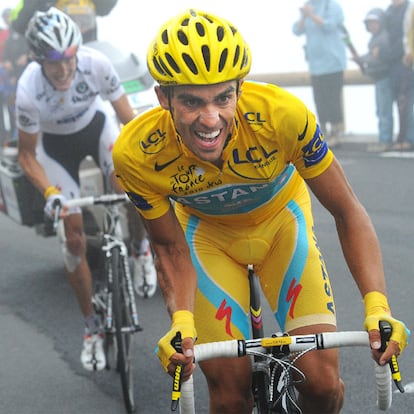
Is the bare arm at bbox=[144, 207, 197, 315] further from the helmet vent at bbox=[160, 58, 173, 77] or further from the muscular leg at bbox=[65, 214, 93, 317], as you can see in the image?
the muscular leg at bbox=[65, 214, 93, 317]

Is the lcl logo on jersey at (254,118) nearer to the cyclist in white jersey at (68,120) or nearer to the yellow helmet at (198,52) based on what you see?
the yellow helmet at (198,52)

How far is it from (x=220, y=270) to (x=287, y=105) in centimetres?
80

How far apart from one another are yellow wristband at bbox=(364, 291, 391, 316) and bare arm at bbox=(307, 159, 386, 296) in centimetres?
6

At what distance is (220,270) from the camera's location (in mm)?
4055

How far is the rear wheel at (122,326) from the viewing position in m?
5.35

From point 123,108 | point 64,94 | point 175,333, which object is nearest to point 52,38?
point 64,94

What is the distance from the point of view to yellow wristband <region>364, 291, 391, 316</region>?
3.33m

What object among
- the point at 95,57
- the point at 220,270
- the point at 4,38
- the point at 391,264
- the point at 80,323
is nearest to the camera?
the point at 220,270

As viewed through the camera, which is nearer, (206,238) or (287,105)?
(287,105)

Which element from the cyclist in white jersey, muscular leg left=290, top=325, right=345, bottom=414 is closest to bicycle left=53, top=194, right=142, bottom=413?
the cyclist in white jersey

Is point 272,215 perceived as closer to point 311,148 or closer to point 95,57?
point 311,148

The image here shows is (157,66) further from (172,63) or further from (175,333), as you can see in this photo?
(175,333)

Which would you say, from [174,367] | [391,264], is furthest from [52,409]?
[391,264]

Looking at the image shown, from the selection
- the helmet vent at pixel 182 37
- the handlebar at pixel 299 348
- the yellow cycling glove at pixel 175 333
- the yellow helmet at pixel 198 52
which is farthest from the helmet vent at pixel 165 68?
the handlebar at pixel 299 348
